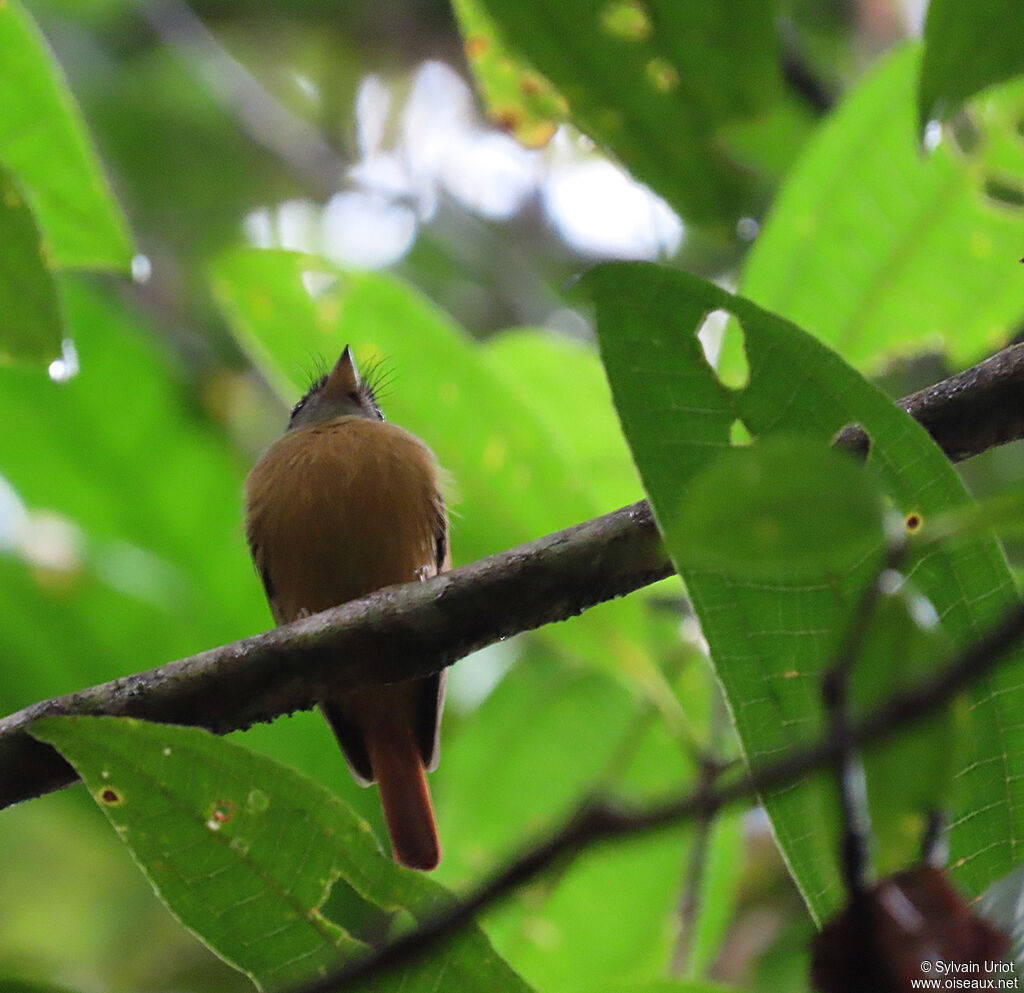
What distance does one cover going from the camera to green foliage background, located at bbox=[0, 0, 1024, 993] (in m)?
1.33

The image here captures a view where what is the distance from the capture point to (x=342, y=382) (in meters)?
3.98

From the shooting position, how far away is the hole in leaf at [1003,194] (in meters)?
2.82

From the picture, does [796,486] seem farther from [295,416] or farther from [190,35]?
[190,35]

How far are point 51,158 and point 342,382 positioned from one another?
6.27 ft

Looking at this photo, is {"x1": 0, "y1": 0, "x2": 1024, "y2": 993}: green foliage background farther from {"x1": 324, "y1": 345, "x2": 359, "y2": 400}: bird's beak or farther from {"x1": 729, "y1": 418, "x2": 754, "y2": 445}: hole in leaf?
{"x1": 324, "y1": 345, "x2": 359, "y2": 400}: bird's beak

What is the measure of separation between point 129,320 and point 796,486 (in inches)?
173

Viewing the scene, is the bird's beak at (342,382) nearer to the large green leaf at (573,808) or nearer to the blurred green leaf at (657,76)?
the large green leaf at (573,808)

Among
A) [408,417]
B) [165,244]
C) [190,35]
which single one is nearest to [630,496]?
[408,417]

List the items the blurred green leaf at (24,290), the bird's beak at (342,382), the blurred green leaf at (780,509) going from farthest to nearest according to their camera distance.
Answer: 1. the bird's beak at (342,382)
2. the blurred green leaf at (24,290)
3. the blurred green leaf at (780,509)

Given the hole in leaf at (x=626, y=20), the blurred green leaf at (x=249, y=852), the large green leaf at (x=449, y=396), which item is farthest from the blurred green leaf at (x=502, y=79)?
the blurred green leaf at (x=249, y=852)

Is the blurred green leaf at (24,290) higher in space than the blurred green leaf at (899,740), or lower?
higher

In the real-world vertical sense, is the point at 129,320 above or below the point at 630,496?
above

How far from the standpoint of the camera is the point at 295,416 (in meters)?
4.11

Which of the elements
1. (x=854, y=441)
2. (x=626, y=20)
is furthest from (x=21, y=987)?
(x=626, y=20)
